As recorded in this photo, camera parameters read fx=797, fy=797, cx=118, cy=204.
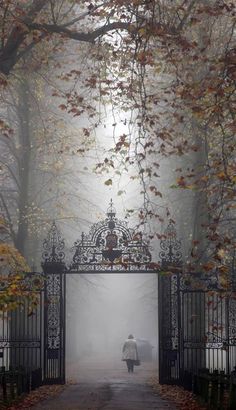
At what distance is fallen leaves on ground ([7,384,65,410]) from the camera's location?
1575 centimetres

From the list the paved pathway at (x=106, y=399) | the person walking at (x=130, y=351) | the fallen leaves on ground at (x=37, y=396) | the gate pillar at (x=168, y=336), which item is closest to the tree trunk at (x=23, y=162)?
the paved pathway at (x=106, y=399)

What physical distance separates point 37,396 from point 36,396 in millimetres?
26

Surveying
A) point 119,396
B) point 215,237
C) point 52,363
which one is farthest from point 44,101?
point 215,237

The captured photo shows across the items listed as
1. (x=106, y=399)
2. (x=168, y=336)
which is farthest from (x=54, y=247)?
(x=106, y=399)

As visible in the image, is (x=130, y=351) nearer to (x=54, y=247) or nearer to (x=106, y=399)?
(x=54, y=247)

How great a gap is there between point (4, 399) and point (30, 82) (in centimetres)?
1153

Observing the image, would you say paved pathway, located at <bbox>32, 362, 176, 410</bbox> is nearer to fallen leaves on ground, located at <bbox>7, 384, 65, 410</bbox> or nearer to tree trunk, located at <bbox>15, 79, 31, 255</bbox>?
fallen leaves on ground, located at <bbox>7, 384, 65, 410</bbox>

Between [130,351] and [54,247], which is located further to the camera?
[130,351]

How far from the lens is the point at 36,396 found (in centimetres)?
1784

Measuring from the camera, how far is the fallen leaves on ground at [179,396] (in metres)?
15.6

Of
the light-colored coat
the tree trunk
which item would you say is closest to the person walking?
the light-colored coat

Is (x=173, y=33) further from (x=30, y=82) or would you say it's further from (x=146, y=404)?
(x=30, y=82)

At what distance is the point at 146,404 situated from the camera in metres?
16.7

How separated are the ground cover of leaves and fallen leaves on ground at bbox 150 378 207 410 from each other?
255cm
